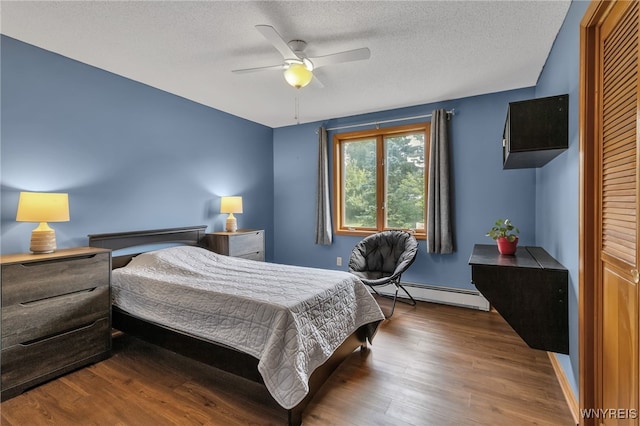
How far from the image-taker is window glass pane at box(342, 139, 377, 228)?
169 inches

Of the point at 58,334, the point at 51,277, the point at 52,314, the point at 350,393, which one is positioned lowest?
the point at 350,393

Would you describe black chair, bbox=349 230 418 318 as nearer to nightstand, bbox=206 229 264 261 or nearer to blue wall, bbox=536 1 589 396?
nightstand, bbox=206 229 264 261

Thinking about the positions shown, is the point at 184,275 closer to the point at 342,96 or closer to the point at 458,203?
the point at 342,96

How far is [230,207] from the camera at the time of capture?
3871mm

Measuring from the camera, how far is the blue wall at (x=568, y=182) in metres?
1.70

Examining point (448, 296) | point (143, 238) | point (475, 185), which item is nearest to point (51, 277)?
point (143, 238)

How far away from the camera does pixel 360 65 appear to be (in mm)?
2758

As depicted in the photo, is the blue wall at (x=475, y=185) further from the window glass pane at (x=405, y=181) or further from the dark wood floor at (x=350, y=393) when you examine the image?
the dark wood floor at (x=350, y=393)

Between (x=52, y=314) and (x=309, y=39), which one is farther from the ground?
(x=309, y=39)

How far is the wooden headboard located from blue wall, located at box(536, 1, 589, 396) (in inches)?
140

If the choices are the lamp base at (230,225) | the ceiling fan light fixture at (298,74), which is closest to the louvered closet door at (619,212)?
the ceiling fan light fixture at (298,74)

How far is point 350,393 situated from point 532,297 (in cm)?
134

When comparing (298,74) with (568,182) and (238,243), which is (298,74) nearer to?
(568,182)

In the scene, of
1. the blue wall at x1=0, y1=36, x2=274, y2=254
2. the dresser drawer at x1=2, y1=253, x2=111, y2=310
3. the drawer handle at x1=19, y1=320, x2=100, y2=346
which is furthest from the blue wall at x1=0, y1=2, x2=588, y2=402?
the drawer handle at x1=19, y1=320, x2=100, y2=346
